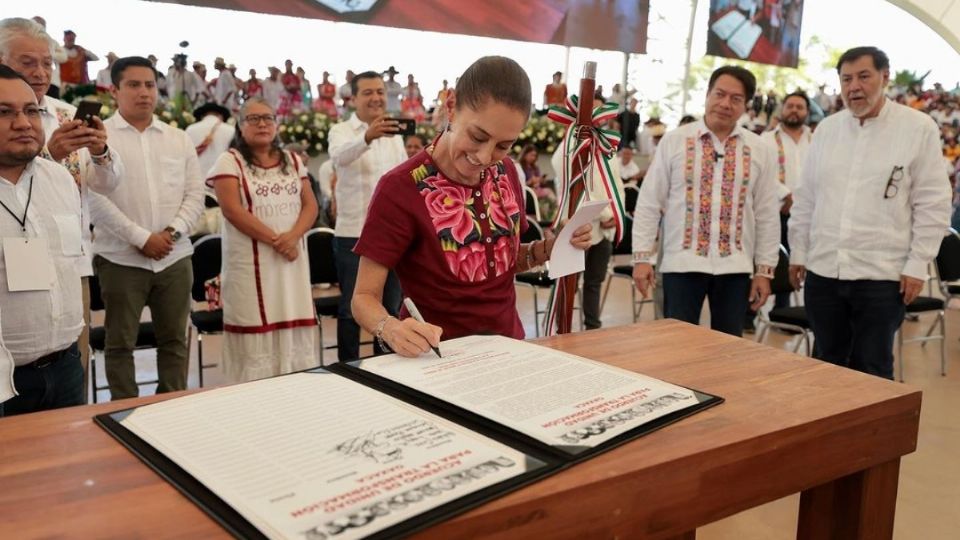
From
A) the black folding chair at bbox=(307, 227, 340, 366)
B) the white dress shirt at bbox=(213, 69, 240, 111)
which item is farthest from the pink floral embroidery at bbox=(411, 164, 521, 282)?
the white dress shirt at bbox=(213, 69, 240, 111)

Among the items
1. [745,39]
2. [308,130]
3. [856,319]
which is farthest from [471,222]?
[745,39]

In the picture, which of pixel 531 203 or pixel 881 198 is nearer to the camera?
pixel 881 198

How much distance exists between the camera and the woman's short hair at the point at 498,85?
4.73 feet

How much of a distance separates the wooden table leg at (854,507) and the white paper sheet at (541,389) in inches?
16.3

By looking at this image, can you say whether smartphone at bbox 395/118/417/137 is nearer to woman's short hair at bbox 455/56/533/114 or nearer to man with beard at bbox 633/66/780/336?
man with beard at bbox 633/66/780/336

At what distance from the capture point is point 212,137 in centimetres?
666

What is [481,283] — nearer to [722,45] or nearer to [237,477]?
[237,477]

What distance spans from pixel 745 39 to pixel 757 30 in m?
0.36

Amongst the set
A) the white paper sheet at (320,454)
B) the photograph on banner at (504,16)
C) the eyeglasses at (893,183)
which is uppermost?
the photograph on banner at (504,16)

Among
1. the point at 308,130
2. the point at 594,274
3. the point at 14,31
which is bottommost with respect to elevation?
the point at 594,274

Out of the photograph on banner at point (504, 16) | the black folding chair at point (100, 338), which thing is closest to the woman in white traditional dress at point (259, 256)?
the black folding chair at point (100, 338)

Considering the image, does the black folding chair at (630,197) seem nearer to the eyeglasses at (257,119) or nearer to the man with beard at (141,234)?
the eyeglasses at (257,119)

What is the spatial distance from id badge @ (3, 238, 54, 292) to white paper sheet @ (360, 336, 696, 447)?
1075mm

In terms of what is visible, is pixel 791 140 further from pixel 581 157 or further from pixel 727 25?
pixel 727 25
